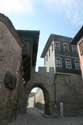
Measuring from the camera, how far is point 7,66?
7.86 m

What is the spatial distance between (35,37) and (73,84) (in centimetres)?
899

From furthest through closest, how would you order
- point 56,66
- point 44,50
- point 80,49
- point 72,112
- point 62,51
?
1. point 44,50
2. point 62,51
3. point 56,66
4. point 72,112
5. point 80,49

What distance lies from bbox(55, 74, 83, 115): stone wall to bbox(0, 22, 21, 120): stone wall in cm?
1045

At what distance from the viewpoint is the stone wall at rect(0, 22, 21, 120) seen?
292 inches

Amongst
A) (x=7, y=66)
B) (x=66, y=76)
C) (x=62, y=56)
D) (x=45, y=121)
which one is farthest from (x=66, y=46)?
(x=7, y=66)

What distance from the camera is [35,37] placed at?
42.5ft

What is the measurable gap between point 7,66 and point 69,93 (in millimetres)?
12297

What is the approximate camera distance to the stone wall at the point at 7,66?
7414 mm

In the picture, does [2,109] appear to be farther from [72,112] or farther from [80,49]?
[72,112]

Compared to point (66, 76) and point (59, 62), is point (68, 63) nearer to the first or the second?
point (59, 62)

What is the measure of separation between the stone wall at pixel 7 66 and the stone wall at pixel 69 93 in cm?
1045

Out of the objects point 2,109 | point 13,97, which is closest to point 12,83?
point 13,97

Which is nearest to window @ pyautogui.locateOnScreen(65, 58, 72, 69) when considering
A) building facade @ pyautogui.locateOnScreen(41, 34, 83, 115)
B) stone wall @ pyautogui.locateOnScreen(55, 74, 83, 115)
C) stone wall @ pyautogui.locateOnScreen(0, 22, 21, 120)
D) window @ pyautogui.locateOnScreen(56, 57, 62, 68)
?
building facade @ pyautogui.locateOnScreen(41, 34, 83, 115)

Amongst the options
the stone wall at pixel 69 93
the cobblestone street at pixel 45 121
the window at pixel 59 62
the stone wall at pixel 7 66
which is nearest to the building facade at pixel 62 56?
the window at pixel 59 62
